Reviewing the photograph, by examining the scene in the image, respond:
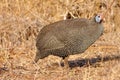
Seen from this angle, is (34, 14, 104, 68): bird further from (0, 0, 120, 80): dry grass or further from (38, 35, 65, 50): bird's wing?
(0, 0, 120, 80): dry grass

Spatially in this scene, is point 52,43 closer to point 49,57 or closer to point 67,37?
point 67,37

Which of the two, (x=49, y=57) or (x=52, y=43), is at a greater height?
(x=52, y=43)

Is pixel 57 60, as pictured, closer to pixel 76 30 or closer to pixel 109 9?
pixel 76 30

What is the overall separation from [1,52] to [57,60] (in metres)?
0.69

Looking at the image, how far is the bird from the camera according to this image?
5566 millimetres

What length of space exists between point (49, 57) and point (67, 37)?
0.83 m

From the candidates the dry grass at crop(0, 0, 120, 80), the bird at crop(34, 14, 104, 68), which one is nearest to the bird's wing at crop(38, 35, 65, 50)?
the bird at crop(34, 14, 104, 68)

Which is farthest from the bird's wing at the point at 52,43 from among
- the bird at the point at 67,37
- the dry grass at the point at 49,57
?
the dry grass at the point at 49,57

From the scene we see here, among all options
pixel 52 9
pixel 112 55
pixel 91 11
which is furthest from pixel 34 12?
pixel 112 55

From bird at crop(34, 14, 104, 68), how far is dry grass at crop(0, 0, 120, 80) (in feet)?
0.82

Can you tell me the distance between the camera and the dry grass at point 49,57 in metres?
5.59

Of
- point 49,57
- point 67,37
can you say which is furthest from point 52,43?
point 49,57

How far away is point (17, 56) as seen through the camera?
6328 mm

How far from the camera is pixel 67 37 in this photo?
557 centimetres
